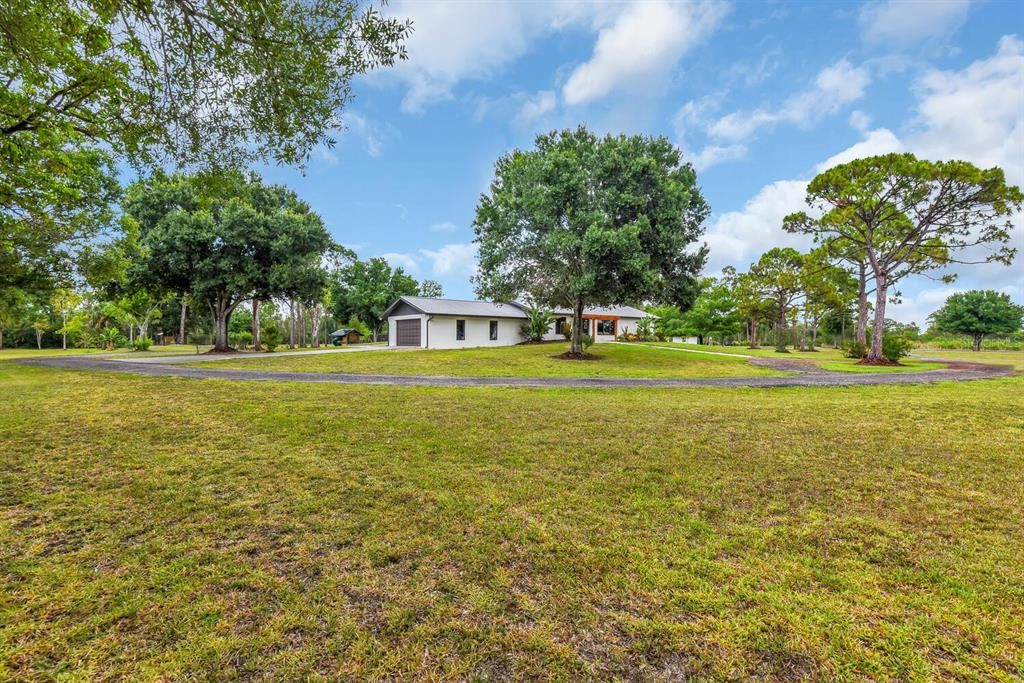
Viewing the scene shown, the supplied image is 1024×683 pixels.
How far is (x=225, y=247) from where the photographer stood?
22234mm

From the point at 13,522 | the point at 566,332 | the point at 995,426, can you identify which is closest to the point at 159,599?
the point at 13,522

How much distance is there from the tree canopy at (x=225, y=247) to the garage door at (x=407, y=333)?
6024 millimetres

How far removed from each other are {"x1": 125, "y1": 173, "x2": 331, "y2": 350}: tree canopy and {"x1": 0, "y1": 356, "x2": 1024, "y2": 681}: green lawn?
60.2 ft

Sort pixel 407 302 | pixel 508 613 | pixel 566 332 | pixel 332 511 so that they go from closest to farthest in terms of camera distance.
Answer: pixel 508 613
pixel 332 511
pixel 407 302
pixel 566 332

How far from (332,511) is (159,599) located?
4.11 feet

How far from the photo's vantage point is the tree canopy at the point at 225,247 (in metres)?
21.4

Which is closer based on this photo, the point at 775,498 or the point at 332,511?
the point at 332,511

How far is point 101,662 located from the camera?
1.84 metres

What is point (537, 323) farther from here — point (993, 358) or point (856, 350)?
point (993, 358)

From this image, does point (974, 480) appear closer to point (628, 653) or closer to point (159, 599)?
point (628, 653)

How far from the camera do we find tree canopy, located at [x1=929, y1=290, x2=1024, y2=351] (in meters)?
46.8

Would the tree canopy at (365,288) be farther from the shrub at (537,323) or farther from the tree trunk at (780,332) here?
the tree trunk at (780,332)

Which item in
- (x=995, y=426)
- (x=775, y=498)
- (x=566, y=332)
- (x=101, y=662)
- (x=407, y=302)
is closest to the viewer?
(x=101, y=662)

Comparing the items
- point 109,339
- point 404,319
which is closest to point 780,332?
point 404,319
